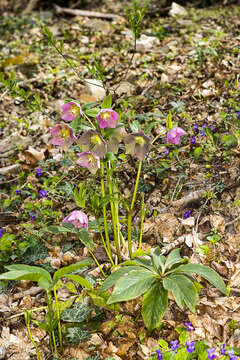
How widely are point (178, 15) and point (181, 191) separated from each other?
380cm

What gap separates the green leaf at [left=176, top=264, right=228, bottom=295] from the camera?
152cm

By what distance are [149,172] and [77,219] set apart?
1.06 meters

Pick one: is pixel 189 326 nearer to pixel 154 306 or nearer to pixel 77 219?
pixel 154 306

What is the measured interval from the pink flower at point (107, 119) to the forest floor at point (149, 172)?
0.66 ft

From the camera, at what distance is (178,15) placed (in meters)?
5.13

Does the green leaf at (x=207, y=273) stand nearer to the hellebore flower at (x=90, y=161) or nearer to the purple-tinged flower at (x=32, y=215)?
the hellebore flower at (x=90, y=161)

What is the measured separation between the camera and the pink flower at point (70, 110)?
65.4 inches

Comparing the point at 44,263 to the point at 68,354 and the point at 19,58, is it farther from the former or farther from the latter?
the point at 19,58

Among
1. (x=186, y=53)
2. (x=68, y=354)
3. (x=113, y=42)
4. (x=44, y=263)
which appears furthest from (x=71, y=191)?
(x=113, y=42)

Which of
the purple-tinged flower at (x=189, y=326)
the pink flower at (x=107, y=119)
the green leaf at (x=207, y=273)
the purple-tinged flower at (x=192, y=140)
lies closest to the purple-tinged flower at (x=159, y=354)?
the purple-tinged flower at (x=189, y=326)

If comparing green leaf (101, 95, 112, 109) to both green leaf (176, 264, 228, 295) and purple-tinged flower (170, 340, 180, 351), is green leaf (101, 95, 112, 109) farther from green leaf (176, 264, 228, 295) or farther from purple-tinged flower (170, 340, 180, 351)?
purple-tinged flower (170, 340, 180, 351)

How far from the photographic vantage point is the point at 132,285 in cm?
152

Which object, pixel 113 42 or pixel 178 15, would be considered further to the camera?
pixel 178 15

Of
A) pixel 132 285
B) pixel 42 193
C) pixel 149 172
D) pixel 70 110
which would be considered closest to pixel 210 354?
pixel 132 285
